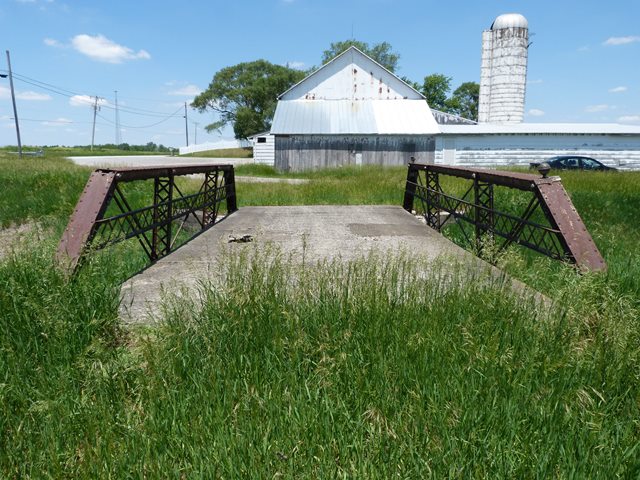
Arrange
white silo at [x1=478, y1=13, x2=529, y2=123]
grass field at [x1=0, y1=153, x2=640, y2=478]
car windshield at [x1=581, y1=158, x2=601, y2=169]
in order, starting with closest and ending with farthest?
grass field at [x1=0, y1=153, x2=640, y2=478]
car windshield at [x1=581, y1=158, x2=601, y2=169]
white silo at [x1=478, y1=13, x2=529, y2=123]

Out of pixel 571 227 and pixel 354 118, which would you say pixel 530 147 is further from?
pixel 571 227

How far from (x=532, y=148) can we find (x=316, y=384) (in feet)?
96.8

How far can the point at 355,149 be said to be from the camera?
1086 inches

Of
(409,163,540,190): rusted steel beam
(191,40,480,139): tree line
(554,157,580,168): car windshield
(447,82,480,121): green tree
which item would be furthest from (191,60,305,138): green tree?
(409,163,540,190): rusted steel beam

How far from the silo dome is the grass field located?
118ft

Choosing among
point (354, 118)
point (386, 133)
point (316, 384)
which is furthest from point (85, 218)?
point (354, 118)

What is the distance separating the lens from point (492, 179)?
5992mm

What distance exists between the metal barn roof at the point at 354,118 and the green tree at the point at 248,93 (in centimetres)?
3143

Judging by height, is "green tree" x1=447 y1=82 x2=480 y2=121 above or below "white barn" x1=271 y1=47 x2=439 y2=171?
above

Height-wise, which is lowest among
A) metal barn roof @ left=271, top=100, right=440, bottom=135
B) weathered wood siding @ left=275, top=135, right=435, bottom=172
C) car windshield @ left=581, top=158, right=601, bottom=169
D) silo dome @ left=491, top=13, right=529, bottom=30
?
car windshield @ left=581, top=158, right=601, bottom=169

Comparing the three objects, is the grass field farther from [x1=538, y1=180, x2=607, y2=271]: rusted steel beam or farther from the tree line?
the tree line

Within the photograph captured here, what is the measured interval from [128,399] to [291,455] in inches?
43.5

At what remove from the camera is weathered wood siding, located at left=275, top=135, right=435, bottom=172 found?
90.1 ft

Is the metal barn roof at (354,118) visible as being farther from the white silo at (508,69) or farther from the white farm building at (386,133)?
the white silo at (508,69)
